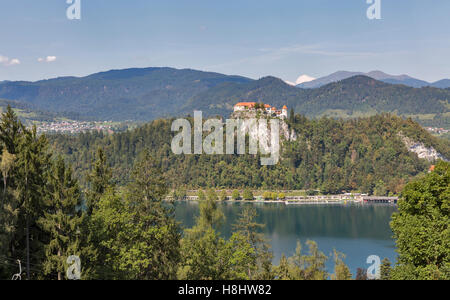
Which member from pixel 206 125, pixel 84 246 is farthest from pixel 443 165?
pixel 206 125

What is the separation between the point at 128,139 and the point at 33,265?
412 ft

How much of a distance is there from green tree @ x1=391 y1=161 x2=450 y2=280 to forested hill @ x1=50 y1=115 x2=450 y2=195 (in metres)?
90.4

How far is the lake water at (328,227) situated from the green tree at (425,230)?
2396cm

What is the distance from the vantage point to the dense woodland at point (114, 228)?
16.2 m

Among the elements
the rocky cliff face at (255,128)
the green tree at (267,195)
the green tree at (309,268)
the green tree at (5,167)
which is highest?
the rocky cliff face at (255,128)

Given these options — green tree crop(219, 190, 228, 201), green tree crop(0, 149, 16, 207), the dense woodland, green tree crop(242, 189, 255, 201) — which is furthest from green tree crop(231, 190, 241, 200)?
green tree crop(0, 149, 16, 207)

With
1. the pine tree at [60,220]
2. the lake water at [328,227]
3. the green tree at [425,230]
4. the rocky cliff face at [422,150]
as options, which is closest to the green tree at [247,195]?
the lake water at [328,227]

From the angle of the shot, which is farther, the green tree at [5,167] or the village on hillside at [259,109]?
the village on hillside at [259,109]

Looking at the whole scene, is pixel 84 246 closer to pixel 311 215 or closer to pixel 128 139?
pixel 311 215

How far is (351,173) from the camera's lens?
4656 inches

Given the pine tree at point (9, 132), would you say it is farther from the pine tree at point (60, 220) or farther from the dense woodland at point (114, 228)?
the pine tree at point (60, 220)

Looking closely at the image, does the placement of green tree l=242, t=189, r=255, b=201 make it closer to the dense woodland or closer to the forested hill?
the forested hill

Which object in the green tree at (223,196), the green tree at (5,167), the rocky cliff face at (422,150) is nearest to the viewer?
the green tree at (5,167)

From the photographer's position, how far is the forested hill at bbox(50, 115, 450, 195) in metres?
116
